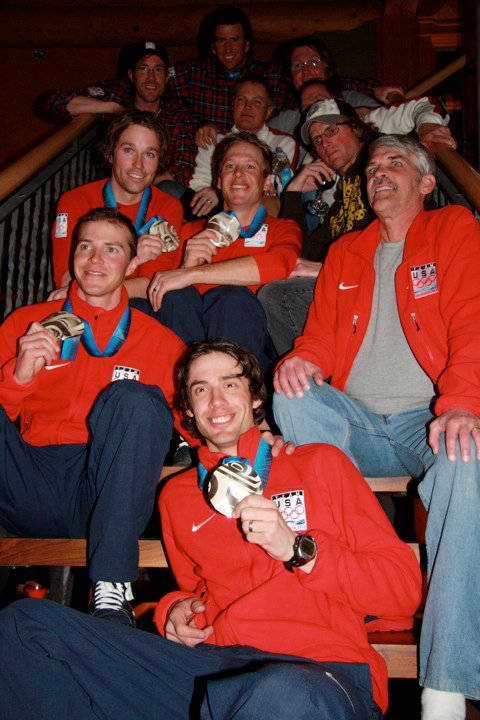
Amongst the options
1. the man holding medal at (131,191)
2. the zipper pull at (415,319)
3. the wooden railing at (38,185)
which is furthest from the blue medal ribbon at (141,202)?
the zipper pull at (415,319)

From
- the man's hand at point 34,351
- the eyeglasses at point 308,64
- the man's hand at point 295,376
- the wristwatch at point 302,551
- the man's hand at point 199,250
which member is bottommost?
the wristwatch at point 302,551

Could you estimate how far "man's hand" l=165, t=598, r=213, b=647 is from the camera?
1699 millimetres

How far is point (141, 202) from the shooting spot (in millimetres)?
3324

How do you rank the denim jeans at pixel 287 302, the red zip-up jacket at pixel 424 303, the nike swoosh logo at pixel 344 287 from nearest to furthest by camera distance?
the red zip-up jacket at pixel 424 303
the nike swoosh logo at pixel 344 287
the denim jeans at pixel 287 302

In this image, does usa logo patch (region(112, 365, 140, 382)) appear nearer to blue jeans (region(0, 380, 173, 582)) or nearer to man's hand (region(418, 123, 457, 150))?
blue jeans (region(0, 380, 173, 582))

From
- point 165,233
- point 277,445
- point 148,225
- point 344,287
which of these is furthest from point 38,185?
point 277,445

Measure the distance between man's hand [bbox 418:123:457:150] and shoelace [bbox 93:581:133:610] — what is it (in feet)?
8.20

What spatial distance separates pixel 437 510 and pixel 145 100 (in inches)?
140

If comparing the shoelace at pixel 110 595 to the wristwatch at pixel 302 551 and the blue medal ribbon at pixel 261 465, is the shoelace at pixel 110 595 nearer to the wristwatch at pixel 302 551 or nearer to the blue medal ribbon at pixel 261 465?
the blue medal ribbon at pixel 261 465

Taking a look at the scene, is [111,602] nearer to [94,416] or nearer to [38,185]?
[94,416]

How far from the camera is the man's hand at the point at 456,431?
1793 millimetres

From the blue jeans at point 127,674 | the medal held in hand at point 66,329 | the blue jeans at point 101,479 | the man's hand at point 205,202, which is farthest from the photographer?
the man's hand at point 205,202

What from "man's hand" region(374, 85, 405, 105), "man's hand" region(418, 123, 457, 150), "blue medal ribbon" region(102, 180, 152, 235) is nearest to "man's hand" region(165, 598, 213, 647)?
"blue medal ribbon" region(102, 180, 152, 235)

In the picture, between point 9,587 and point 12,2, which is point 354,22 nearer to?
point 12,2
